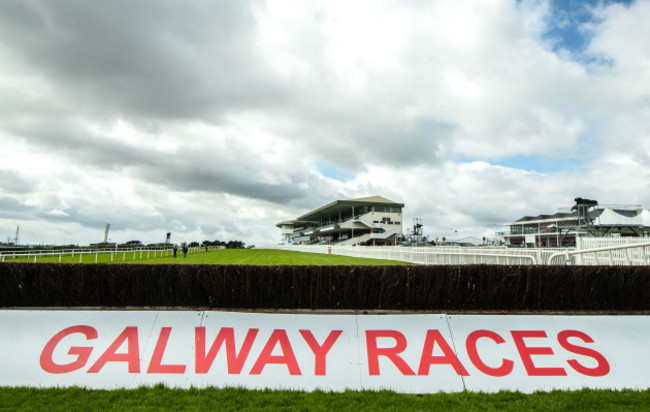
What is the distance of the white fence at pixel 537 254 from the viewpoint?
9672 millimetres

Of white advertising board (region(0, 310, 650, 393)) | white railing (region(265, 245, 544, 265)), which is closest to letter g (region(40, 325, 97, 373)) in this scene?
white advertising board (region(0, 310, 650, 393))

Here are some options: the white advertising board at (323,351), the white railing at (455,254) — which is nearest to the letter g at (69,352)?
the white advertising board at (323,351)

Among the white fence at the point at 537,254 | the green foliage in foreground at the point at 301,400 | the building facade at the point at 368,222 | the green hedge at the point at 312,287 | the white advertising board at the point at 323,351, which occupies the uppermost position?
the building facade at the point at 368,222

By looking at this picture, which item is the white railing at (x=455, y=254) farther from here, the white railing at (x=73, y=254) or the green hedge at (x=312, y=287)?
the white railing at (x=73, y=254)

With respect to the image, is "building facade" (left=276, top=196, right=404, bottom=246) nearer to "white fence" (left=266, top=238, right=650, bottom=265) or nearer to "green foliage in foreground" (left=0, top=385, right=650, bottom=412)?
"white fence" (left=266, top=238, right=650, bottom=265)

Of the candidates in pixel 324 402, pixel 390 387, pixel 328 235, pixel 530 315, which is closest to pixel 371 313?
pixel 390 387

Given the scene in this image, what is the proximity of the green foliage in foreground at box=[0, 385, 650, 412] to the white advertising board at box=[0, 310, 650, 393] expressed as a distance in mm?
197

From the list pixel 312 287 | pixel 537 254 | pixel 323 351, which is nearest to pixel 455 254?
pixel 537 254

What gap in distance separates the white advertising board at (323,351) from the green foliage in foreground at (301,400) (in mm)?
197

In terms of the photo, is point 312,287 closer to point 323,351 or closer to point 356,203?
point 323,351

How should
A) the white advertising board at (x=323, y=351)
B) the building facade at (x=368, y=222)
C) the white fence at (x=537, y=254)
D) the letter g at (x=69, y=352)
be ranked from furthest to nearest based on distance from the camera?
the building facade at (x=368, y=222) < the white fence at (x=537, y=254) < the letter g at (x=69, y=352) < the white advertising board at (x=323, y=351)

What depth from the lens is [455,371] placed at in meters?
4.38

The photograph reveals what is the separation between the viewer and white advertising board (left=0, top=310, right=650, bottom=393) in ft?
14.0

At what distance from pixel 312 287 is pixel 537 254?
8445mm
